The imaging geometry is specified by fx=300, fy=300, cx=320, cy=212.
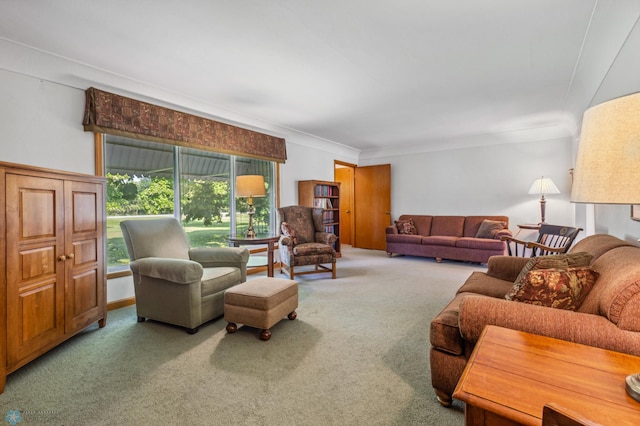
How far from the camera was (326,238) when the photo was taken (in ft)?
15.0

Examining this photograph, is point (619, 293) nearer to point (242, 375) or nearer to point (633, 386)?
point (633, 386)

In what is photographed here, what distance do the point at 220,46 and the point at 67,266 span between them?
2063mm

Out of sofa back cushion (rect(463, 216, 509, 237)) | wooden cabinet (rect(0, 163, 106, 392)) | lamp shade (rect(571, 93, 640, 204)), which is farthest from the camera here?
sofa back cushion (rect(463, 216, 509, 237))

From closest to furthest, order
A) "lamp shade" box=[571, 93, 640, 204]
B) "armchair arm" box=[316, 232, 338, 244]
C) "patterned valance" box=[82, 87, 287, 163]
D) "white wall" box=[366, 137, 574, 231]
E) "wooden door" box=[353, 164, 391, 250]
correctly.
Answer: "lamp shade" box=[571, 93, 640, 204] → "patterned valance" box=[82, 87, 287, 163] → "armchair arm" box=[316, 232, 338, 244] → "white wall" box=[366, 137, 574, 231] → "wooden door" box=[353, 164, 391, 250]

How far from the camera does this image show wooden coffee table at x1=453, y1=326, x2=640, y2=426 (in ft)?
2.42

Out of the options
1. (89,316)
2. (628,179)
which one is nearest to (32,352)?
(89,316)

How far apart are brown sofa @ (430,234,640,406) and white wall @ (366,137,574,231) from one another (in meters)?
4.04

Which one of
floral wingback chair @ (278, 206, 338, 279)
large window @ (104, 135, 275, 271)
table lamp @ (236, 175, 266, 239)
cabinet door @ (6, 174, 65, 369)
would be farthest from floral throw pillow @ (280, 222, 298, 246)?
cabinet door @ (6, 174, 65, 369)

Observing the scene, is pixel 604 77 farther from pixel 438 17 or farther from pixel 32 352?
pixel 32 352

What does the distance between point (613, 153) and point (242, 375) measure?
203cm

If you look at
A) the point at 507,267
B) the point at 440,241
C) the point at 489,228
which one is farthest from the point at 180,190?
the point at 489,228

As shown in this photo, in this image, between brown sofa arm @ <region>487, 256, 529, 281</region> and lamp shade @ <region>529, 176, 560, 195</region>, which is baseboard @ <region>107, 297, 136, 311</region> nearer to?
brown sofa arm @ <region>487, 256, 529, 281</region>

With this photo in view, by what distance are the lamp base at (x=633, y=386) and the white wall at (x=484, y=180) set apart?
17.4 ft

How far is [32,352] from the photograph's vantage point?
1.92 m
